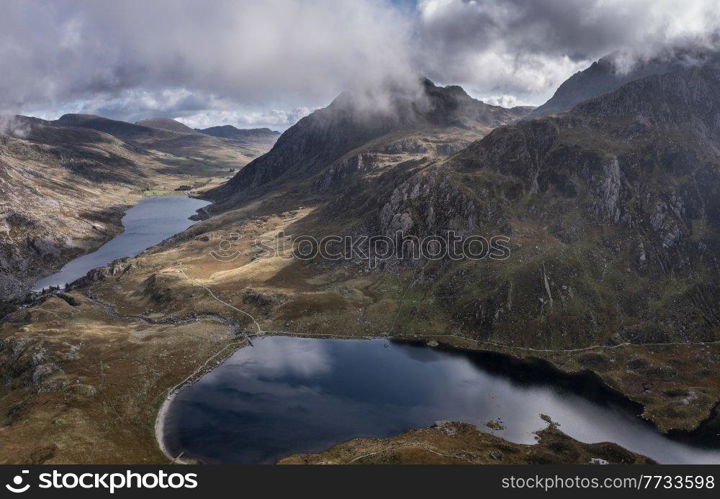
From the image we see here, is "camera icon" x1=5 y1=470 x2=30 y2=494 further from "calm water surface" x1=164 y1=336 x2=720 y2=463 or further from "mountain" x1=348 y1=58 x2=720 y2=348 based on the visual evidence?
"mountain" x1=348 y1=58 x2=720 y2=348

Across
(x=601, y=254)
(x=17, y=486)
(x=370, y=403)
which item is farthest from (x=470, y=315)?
(x=17, y=486)

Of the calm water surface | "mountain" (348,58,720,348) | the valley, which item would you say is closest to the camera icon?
the valley

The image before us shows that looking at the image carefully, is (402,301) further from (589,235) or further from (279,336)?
(589,235)

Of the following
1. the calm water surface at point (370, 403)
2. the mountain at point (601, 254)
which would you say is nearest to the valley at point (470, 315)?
the mountain at point (601, 254)

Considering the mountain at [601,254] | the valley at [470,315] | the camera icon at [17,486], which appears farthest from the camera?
the mountain at [601,254]

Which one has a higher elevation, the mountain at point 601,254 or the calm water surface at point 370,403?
the mountain at point 601,254

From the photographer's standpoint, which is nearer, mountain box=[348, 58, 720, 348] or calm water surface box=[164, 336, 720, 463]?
calm water surface box=[164, 336, 720, 463]

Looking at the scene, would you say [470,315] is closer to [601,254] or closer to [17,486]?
[601,254]

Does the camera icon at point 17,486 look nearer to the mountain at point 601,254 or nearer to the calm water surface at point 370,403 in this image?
the calm water surface at point 370,403
